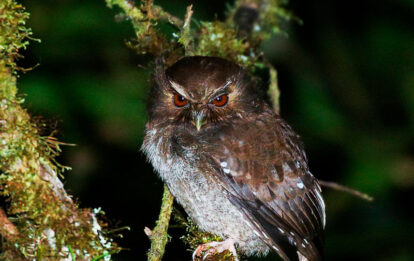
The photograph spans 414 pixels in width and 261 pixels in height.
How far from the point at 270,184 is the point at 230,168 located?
0.27 metres

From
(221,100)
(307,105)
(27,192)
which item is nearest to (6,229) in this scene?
(27,192)

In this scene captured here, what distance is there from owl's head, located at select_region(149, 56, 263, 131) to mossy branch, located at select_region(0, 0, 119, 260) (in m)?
1.06

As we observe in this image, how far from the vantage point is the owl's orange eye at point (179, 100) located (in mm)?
3282

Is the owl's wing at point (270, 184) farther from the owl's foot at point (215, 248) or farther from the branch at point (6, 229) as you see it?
the branch at point (6, 229)

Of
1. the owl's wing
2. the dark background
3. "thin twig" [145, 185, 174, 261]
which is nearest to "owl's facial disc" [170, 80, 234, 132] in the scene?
the owl's wing

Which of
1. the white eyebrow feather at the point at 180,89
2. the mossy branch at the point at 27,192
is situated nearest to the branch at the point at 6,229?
the mossy branch at the point at 27,192

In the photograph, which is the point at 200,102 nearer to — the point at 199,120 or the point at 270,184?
the point at 199,120

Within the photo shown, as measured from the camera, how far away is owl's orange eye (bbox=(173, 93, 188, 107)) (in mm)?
3282

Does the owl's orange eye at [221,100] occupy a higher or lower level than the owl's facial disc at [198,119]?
higher

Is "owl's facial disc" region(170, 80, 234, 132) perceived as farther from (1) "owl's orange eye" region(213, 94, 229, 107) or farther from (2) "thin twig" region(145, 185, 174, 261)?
(2) "thin twig" region(145, 185, 174, 261)

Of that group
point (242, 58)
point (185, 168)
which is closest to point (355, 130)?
point (242, 58)

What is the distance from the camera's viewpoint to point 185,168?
3.06 meters

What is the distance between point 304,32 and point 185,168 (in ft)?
10.9

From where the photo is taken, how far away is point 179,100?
331cm
